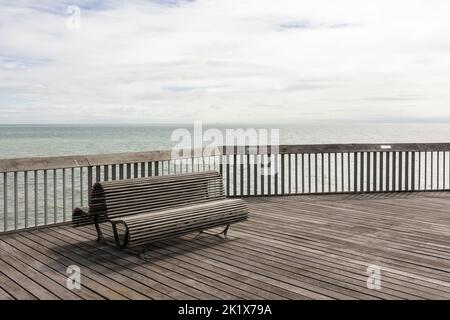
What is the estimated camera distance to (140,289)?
358 centimetres

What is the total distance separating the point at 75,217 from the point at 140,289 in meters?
1.69

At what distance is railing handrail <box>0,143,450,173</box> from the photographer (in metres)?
5.40

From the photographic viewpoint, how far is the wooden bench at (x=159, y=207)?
435 cm

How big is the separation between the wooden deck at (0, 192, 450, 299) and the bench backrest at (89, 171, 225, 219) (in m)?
0.44

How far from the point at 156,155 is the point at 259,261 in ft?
9.52
